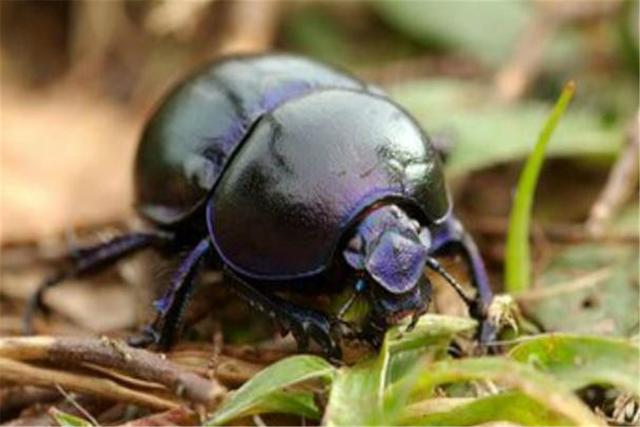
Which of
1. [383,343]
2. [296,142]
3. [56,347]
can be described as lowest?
[56,347]

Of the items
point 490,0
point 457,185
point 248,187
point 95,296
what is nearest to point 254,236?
point 248,187

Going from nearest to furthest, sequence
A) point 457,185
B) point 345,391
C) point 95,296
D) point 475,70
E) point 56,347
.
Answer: point 345,391 → point 56,347 → point 95,296 → point 457,185 → point 475,70

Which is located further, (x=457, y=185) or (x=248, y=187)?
(x=457, y=185)

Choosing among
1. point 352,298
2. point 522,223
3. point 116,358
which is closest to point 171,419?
point 116,358

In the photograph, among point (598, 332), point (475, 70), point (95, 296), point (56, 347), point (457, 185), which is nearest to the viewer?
point (56, 347)

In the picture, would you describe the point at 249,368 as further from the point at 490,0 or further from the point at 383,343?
the point at 490,0

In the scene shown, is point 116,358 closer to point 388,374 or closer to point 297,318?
point 297,318
